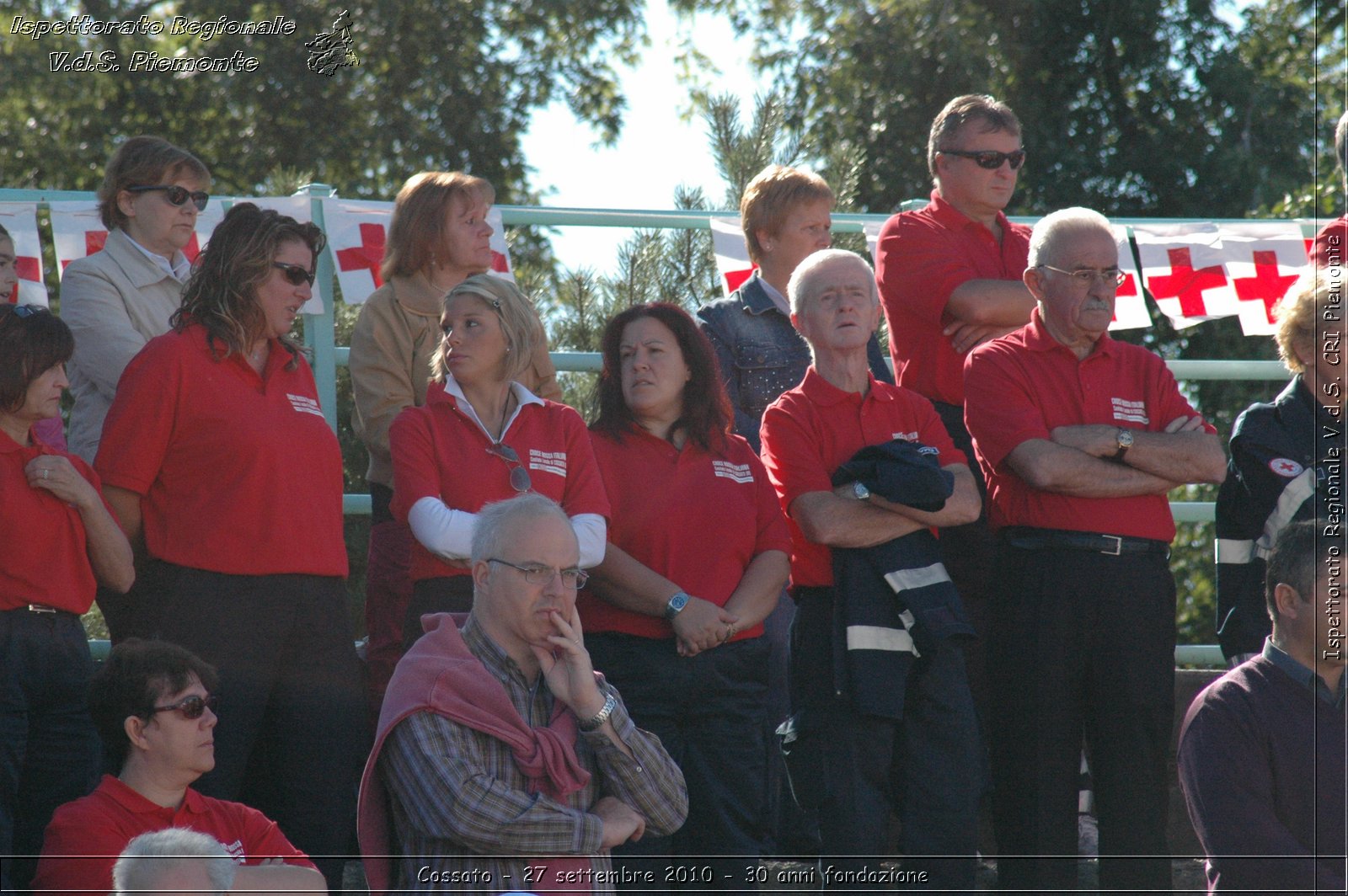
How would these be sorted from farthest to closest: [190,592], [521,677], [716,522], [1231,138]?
[1231,138] → [716,522] → [190,592] → [521,677]

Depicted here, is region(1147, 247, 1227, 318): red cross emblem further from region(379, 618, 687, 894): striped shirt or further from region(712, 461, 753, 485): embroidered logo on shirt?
region(379, 618, 687, 894): striped shirt

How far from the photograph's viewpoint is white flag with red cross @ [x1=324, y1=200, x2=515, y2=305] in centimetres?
598

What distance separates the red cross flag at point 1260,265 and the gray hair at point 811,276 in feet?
8.50

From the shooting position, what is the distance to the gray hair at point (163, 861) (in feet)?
9.61

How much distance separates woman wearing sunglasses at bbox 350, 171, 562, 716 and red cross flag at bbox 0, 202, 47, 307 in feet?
4.34

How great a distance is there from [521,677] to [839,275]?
183 centimetres

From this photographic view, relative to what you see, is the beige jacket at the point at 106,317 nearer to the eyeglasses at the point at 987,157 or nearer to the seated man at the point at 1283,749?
the eyeglasses at the point at 987,157

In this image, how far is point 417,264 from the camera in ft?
17.0

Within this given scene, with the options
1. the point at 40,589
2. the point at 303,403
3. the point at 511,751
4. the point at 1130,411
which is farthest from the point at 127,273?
the point at 1130,411

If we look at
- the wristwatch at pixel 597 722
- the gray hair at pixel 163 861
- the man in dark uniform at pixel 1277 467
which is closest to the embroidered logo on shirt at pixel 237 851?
the gray hair at pixel 163 861

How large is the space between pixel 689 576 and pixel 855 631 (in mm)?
516

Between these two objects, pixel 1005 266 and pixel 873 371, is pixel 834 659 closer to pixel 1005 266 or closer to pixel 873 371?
pixel 873 371

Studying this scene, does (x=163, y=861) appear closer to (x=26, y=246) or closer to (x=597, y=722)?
(x=597, y=722)

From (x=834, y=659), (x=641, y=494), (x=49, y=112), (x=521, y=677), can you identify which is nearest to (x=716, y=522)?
(x=641, y=494)
